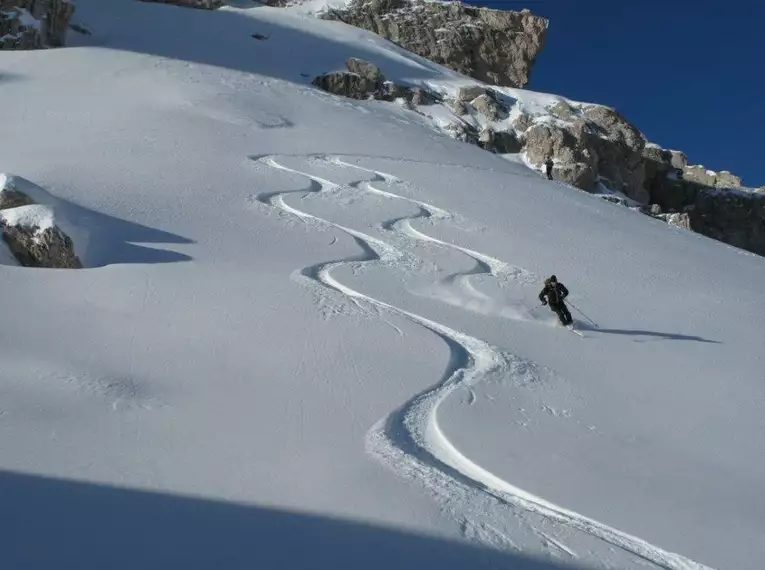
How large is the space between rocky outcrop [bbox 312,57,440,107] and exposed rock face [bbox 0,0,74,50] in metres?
11.7

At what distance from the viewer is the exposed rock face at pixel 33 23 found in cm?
2969

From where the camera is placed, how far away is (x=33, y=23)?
100 ft

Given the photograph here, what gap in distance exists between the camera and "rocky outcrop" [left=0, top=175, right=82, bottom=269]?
372 inches

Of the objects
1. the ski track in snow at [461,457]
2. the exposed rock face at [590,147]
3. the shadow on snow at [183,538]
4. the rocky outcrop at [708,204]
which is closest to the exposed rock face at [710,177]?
Result: the rocky outcrop at [708,204]

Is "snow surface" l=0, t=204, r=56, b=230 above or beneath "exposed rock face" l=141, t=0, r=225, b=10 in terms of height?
beneath

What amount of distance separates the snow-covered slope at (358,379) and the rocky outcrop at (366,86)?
1693 cm

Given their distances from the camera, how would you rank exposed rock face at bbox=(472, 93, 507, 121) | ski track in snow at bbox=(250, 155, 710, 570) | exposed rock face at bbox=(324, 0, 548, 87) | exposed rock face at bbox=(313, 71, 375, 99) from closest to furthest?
1. ski track in snow at bbox=(250, 155, 710, 570)
2. exposed rock face at bbox=(313, 71, 375, 99)
3. exposed rock face at bbox=(472, 93, 507, 121)
4. exposed rock face at bbox=(324, 0, 548, 87)

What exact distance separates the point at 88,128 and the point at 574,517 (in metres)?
16.9

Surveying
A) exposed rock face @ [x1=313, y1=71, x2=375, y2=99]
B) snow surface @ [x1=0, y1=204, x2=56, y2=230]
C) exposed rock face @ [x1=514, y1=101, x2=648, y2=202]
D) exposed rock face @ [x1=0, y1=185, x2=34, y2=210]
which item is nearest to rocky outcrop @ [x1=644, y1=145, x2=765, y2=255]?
exposed rock face @ [x1=514, y1=101, x2=648, y2=202]

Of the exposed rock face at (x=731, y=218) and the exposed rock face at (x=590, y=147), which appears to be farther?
the exposed rock face at (x=731, y=218)

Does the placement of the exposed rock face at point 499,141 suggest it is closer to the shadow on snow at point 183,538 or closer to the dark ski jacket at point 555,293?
the dark ski jacket at point 555,293

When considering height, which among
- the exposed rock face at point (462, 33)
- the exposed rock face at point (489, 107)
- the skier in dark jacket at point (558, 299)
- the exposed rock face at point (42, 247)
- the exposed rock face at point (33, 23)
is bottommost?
the exposed rock face at point (42, 247)

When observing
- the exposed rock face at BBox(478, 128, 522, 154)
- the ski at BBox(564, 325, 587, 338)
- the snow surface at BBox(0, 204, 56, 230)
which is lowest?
the snow surface at BBox(0, 204, 56, 230)

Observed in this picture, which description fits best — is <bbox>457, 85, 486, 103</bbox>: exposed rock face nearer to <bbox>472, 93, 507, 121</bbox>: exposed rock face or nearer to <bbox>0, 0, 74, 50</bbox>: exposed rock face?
<bbox>472, 93, 507, 121</bbox>: exposed rock face
